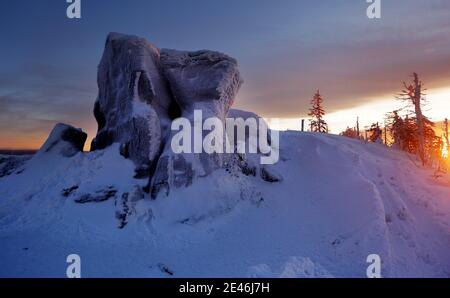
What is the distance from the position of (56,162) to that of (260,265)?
18.1m

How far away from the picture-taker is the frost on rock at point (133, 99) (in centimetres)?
2362

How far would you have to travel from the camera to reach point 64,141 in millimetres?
28109

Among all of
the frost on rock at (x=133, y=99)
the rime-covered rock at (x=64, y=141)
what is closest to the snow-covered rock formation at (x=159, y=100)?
the frost on rock at (x=133, y=99)

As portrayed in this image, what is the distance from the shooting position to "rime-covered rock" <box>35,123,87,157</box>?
2738cm

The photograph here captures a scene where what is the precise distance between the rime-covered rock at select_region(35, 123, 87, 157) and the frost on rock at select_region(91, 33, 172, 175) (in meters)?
1.92

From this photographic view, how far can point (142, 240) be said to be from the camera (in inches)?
718

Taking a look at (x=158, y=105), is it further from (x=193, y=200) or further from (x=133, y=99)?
(x=193, y=200)

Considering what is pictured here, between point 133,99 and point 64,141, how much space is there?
314 inches

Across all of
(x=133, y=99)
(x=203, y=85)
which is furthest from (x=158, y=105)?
(x=203, y=85)

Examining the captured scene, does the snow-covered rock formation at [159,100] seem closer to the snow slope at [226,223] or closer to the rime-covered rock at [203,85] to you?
the rime-covered rock at [203,85]

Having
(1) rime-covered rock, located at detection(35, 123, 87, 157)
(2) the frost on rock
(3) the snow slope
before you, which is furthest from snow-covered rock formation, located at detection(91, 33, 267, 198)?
(1) rime-covered rock, located at detection(35, 123, 87, 157)

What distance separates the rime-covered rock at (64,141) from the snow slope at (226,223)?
2.82 ft

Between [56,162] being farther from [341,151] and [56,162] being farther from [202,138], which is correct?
[341,151]

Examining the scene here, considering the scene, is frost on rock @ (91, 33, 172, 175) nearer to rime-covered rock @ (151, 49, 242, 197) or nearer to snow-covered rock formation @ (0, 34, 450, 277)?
snow-covered rock formation @ (0, 34, 450, 277)
